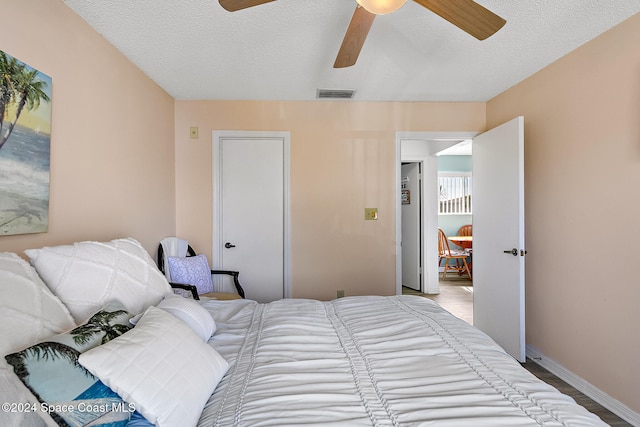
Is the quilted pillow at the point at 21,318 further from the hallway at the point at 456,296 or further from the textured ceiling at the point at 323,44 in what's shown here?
the hallway at the point at 456,296

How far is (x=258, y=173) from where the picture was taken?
10.4ft

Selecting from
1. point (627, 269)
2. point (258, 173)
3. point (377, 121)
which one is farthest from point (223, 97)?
point (627, 269)


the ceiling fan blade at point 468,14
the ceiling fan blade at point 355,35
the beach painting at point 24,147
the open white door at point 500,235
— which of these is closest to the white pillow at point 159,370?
the beach painting at point 24,147

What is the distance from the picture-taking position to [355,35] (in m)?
1.53

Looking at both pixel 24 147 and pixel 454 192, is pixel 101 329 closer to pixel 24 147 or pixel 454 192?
pixel 24 147

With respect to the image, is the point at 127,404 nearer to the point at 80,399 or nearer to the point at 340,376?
the point at 80,399

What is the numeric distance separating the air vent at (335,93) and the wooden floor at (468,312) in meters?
2.80

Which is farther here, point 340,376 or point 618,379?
point 618,379

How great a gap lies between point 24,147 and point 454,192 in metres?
6.20

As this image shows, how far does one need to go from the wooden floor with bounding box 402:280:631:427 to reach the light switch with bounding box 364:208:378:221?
162 cm

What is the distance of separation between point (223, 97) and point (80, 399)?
286cm

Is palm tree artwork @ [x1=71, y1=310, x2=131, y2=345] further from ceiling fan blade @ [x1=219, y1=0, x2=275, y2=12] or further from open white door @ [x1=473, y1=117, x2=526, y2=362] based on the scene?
open white door @ [x1=473, y1=117, x2=526, y2=362]

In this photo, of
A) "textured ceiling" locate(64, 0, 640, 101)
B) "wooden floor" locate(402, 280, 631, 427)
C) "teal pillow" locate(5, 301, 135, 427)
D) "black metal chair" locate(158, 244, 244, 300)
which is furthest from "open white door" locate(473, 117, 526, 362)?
"teal pillow" locate(5, 301, 135, 427)

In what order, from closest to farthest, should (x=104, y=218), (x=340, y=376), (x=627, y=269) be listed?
(x=340, y=376)
(x=627, y=269)
(x=104, y=218)
